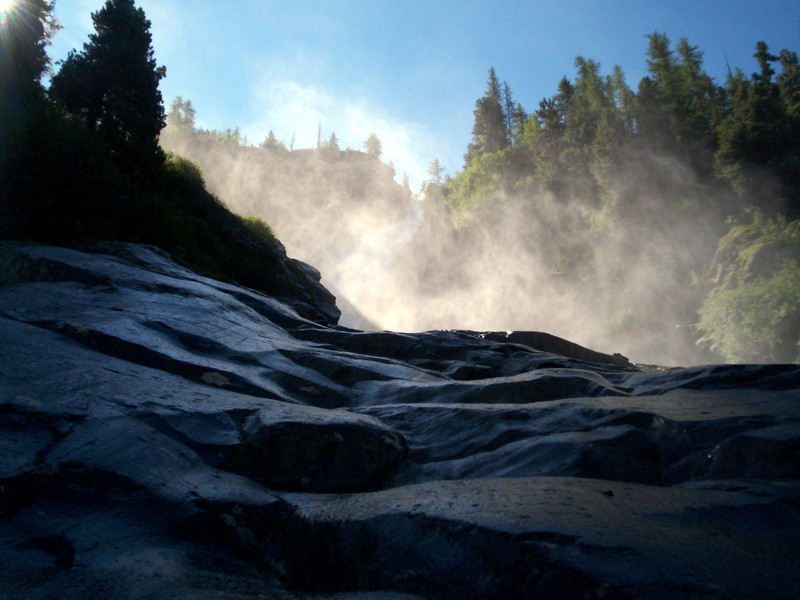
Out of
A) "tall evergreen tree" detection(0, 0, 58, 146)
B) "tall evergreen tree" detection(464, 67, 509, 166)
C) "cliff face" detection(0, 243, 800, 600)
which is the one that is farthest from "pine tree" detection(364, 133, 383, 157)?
"cliff face" detection(0, 243, 800, 600)

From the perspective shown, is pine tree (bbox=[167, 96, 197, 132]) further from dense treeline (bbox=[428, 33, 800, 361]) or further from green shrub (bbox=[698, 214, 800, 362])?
green shrub (bbox=[698, 214, 800, 362])

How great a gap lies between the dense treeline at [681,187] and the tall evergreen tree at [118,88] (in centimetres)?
2902

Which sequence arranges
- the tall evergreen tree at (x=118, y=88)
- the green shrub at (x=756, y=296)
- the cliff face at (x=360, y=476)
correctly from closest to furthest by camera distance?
the cliff face at (x=360, y=476) < the tall evergreen tree at (x=118, y=88) < the green shrub at (x=756, y=296)

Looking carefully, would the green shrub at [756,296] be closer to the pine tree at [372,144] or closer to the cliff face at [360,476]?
the cliff face at [360,476]

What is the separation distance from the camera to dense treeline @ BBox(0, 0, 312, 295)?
987cm

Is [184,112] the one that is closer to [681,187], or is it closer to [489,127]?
[489,127]

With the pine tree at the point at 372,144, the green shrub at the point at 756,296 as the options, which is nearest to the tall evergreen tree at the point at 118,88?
the green shrub at the point at 756,296

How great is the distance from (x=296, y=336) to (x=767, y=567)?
7.73 meters

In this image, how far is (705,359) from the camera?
26.9 m

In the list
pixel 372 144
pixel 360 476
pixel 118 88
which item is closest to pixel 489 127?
pixel 372 144

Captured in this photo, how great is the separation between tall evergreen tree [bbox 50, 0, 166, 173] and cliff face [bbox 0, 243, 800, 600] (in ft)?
Answer: 44.1

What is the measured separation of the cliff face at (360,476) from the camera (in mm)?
2375

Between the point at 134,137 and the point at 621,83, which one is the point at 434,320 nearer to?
the point at 621,83

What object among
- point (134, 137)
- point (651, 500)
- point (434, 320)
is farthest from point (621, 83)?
point (651, 500)
